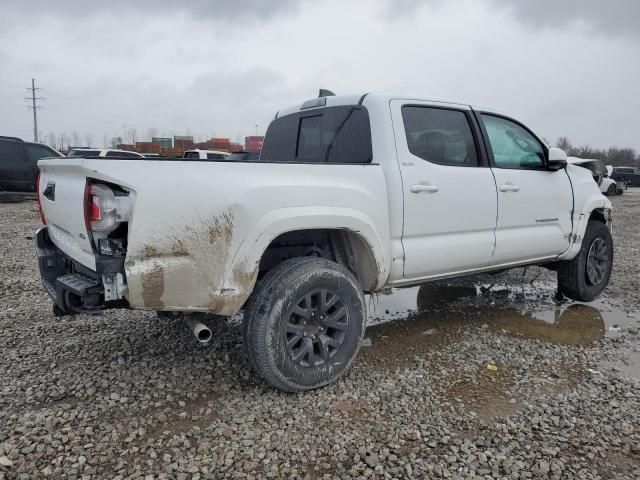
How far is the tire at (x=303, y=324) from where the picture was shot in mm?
2812

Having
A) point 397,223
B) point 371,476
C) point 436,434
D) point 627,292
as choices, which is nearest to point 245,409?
point 371,476

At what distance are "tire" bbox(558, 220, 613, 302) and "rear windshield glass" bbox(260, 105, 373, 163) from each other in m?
2.92

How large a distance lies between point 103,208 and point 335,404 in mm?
1729

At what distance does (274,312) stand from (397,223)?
3.64ft

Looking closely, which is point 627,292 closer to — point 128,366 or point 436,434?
point 436,434

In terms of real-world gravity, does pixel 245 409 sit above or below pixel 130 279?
below

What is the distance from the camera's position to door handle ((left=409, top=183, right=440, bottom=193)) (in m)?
3.40

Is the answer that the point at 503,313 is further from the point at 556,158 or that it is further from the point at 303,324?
the point at 303,324

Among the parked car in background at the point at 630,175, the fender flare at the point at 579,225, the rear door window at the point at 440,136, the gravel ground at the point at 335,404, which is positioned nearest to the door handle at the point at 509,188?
the rear door window at the point at 440,136

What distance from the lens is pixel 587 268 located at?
512 centimetres

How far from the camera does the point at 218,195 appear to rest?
2.57 m

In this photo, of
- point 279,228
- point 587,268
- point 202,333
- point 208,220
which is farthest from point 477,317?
point 208,220

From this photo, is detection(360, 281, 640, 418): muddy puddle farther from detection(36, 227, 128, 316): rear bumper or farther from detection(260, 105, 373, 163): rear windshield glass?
detection(36, 227, 128, 316): rear bumper

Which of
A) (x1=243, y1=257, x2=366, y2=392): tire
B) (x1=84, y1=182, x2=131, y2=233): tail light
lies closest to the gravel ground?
(x1=243, y1=257, x2=366, y2=392): tire
